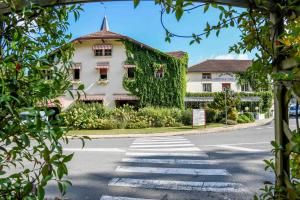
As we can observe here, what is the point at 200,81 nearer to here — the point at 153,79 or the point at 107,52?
the point at 153,79

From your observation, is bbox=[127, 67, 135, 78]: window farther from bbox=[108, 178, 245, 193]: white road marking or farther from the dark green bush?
bbox=[108, 178, 245, 193]: white road marking

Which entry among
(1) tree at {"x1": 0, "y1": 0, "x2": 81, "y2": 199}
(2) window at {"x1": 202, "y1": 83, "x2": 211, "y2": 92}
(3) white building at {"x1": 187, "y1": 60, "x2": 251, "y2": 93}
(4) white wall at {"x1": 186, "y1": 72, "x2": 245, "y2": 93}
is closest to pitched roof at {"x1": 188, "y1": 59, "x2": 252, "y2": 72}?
(3) white building at {"x1": 187, "y1": 60, "x2": 251, "y2": 93}

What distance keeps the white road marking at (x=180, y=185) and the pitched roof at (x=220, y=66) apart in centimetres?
3745

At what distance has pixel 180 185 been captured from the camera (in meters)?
5.56

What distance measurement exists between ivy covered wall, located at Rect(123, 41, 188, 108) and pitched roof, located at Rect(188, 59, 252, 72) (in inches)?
559

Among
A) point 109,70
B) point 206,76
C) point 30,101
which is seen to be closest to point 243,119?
point 109,70

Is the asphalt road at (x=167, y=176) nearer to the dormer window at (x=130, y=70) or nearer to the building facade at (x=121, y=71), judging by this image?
the building facade at (x=121, y=71)

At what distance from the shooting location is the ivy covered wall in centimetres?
2842

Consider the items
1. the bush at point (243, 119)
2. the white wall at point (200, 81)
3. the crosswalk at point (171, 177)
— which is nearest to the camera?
the crosswalk at point (171, 177)

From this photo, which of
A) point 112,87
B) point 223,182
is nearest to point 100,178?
point 223,182

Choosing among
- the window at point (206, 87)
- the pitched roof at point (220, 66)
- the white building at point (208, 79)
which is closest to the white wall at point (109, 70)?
A: the white building at point (208, 79)

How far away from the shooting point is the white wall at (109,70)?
28.7 metres

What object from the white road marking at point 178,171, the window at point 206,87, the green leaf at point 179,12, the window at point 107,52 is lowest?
the white road marking at point 178,171

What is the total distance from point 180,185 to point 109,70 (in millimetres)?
24092
